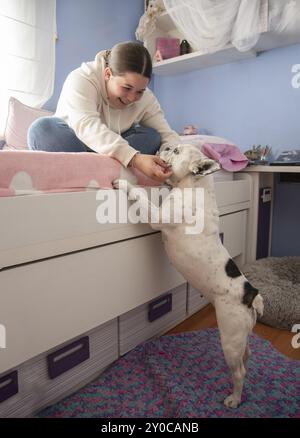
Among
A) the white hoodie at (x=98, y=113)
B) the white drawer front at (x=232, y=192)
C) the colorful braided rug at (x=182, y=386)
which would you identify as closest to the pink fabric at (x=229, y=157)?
the white drawer front at (x=232, y=192)

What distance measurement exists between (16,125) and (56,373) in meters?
1.27

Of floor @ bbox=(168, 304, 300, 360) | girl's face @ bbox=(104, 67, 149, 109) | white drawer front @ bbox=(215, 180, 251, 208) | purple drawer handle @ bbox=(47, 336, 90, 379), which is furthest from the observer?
white drawer front @ bbox=(215, 180, 251, 208)

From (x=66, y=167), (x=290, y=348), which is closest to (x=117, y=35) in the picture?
(x=66, y=167)

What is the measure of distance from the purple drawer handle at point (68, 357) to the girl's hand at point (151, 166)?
1.81ft

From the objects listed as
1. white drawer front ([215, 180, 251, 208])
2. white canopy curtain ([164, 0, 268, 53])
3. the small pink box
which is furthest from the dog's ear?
the small pink box

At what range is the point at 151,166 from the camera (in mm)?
983

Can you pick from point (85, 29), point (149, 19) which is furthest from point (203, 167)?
point (149, 19)

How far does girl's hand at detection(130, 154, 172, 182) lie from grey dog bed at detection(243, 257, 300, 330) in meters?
0.83

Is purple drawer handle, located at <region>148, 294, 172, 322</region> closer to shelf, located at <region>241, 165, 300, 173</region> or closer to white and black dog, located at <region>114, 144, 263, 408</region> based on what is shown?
white and black dog, located at <region>114, 144, 263, 408</region>

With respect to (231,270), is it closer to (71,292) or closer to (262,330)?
(71,292)

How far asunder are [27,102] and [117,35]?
3.02 ft

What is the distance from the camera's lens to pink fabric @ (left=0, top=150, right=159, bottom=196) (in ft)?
2.45

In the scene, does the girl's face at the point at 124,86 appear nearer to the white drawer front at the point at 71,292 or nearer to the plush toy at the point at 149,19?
the white drawer front at the point at 71,292

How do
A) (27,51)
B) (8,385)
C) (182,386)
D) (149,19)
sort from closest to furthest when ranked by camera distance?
(8,385) < (182,386) < (27,51) < (149,19)
